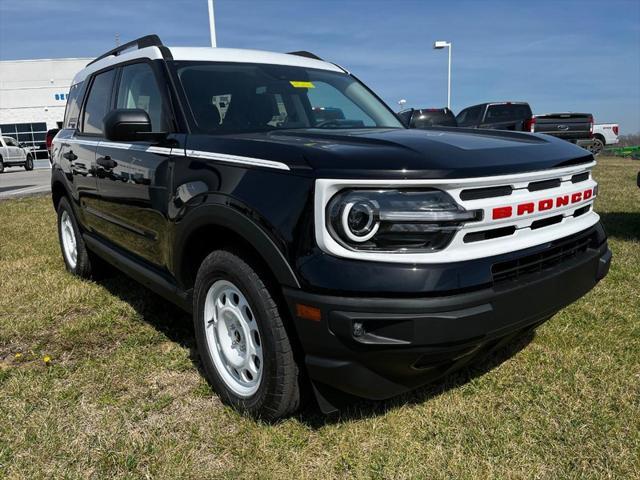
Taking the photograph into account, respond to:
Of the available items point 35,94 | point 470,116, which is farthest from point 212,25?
point 35,94

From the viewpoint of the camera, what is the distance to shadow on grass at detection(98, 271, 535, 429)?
264 centimetres

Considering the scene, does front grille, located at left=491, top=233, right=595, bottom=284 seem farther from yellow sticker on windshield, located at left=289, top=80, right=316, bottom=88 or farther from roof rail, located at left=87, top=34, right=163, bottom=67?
roof rail, located at left=87, top=34, right=163, bottom=67

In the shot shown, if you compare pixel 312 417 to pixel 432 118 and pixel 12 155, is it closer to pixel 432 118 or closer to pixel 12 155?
pixel 432 118

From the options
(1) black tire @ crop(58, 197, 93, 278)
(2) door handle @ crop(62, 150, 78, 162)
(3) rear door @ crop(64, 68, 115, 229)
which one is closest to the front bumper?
(3) rear door @ crop(64, 68, 115, 229)

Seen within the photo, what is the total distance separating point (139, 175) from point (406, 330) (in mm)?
2014

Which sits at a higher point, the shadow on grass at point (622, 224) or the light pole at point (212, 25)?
the light pole at point (212, 25)

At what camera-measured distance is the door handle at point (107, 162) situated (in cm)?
364

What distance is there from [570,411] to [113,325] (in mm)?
3030

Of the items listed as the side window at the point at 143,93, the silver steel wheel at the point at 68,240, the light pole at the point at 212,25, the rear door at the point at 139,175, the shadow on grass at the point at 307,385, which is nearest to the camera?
the shadow on grass at the point at 307,385

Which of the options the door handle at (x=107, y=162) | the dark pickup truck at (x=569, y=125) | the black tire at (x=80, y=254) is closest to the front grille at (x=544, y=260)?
the door handle at (x=107, y=162)

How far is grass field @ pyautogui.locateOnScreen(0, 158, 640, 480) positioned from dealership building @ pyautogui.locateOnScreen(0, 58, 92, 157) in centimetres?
4166

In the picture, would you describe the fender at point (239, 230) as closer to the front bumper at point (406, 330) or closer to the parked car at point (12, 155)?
the front bumper at point (406, 330)

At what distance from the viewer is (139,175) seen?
3236 mm

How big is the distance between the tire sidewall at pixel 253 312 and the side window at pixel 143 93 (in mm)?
986
